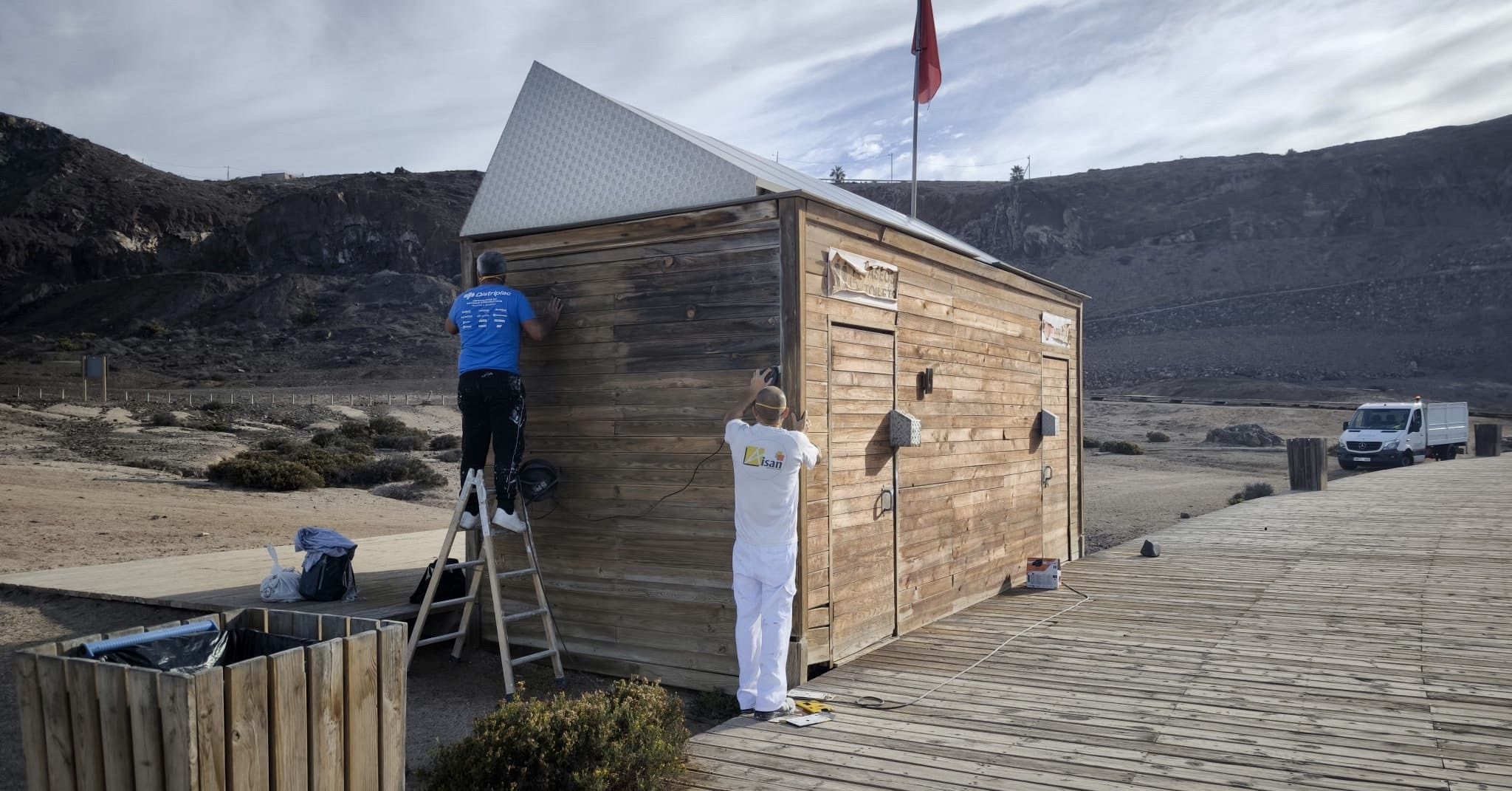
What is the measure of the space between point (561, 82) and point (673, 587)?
147 inches

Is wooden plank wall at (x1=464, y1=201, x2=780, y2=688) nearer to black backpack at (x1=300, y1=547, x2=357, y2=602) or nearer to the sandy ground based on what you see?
the sandy ground

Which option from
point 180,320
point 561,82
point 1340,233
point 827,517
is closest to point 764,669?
point 827,517

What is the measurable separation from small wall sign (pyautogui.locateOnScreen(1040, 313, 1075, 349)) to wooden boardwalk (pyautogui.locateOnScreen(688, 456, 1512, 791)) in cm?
254

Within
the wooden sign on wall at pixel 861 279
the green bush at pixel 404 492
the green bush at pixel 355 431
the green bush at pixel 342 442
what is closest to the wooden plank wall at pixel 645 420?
the wooden sign on wall at pixel 861 279

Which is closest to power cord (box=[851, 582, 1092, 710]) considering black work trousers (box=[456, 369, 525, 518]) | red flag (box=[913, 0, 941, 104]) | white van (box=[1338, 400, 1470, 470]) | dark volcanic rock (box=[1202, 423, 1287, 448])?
black work trousers (box=[456, 369, 525, 518])

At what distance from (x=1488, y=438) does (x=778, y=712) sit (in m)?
31.2

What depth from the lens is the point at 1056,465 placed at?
11.0 meters

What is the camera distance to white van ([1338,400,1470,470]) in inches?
1043

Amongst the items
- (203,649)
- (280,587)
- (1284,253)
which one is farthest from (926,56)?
(1284,253)

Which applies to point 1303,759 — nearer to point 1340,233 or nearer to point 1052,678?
point 1052,678

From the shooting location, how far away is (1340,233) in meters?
84.1

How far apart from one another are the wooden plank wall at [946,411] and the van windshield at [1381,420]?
71.2ft

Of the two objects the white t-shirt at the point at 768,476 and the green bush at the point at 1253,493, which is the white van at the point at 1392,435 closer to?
the green bush at the point at 1253,493

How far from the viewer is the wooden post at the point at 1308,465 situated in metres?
19.1
